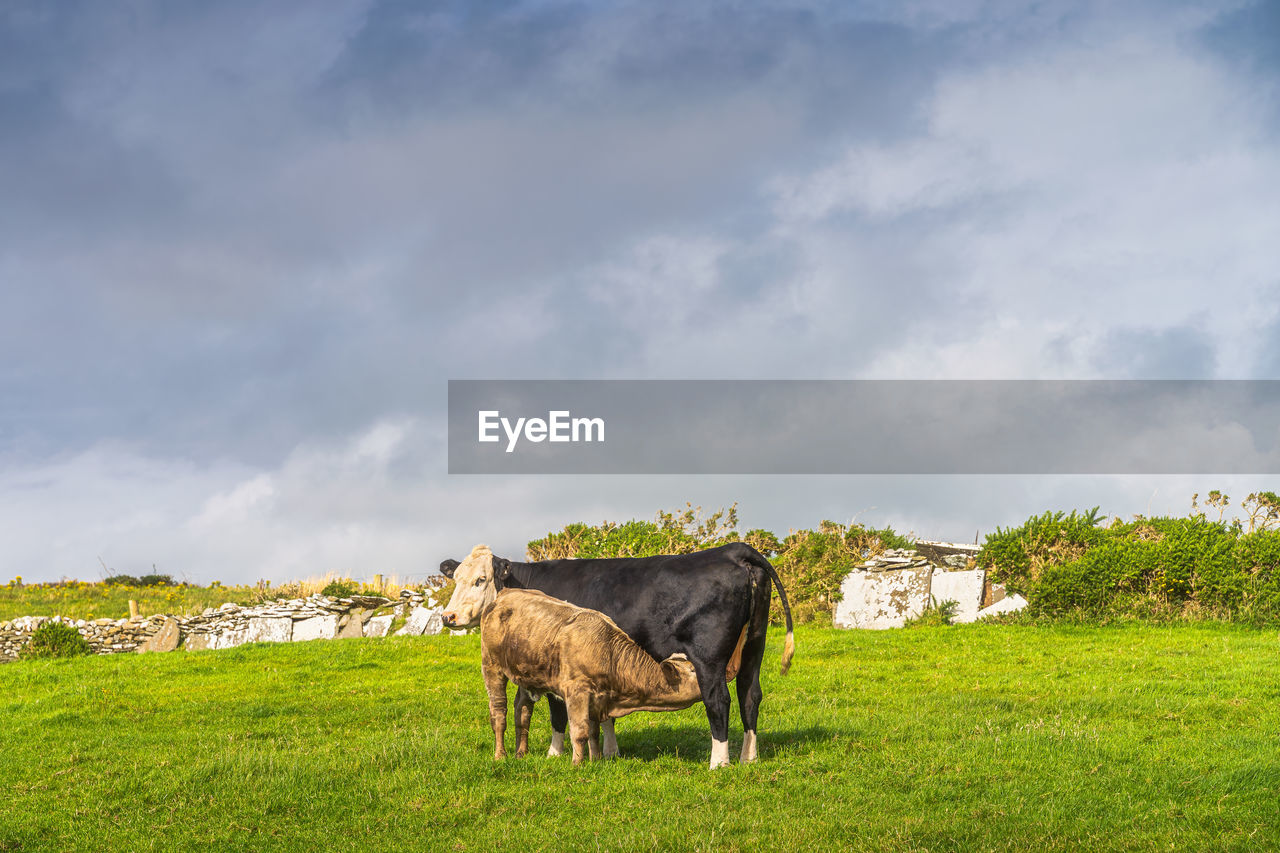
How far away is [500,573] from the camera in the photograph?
11023 mm

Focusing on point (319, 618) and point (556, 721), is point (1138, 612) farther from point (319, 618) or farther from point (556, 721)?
point (319, 618)

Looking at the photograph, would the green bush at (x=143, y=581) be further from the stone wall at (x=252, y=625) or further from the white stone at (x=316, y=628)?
the white stone at (x=316, y=628)

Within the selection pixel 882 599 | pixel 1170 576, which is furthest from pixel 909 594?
pixel 1170 576

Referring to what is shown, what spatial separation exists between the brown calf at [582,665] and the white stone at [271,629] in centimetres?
2131

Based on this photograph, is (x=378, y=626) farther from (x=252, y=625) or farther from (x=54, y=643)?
→ (x=54, y=643)

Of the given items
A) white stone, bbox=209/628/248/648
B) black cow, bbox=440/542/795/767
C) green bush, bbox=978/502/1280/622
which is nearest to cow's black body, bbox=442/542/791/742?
black cow, bbox=440/542/795/767

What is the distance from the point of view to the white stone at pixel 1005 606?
909 inches

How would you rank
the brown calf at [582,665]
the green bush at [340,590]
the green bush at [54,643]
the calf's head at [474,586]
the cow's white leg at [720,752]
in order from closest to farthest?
the brown calf at [582,665], the cow's white leg at [720,752], the calf's head at [474,586], the green bush at [54,643], the green bush at [340,590]

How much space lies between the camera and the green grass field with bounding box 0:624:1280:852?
8.10 metres

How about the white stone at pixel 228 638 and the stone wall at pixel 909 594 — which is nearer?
the stone wall at pixel 909 594

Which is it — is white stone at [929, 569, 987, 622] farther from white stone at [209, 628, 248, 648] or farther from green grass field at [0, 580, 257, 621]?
green grass field at [0, 580, 257, 621]

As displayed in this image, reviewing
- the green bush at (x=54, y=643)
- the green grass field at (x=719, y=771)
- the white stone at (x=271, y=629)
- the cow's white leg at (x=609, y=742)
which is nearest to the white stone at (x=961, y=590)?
the green grass field at (x=719, y=771)

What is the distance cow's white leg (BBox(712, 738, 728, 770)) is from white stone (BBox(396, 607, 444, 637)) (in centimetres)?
1794

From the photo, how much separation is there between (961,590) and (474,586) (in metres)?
16.7
